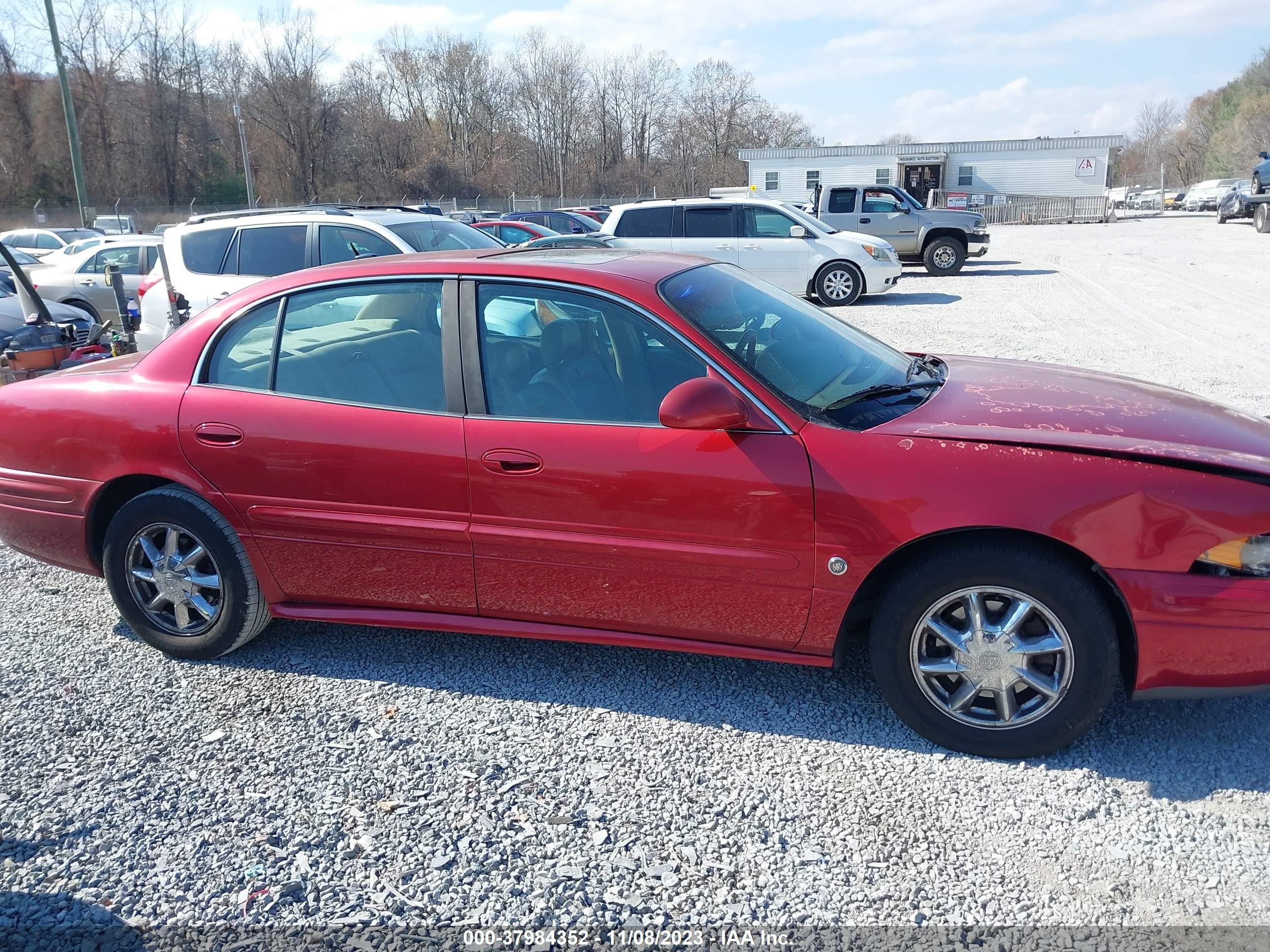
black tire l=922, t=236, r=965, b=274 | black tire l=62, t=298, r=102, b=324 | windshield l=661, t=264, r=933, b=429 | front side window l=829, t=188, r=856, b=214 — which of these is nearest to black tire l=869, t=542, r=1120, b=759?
windshield l=661, t=264, r=933, b=429

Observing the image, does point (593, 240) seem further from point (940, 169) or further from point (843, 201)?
point (940, 169)

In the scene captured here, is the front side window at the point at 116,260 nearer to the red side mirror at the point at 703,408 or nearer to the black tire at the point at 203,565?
the black tire at the point at 203,565

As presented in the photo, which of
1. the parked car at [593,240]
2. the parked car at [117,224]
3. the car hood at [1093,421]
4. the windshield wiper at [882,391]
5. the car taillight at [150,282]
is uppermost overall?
the parked car at [117,224]

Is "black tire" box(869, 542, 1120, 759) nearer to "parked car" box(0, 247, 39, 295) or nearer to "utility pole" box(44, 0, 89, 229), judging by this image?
"parked car" box(0, 247, 39, 295)

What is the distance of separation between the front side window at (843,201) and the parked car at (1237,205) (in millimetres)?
21587

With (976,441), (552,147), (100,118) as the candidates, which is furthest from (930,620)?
(552,147)

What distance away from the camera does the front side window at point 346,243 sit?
8.73m

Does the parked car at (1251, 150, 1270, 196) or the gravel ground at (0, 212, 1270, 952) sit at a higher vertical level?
the parked car at (1251, 150, 1270, 196)

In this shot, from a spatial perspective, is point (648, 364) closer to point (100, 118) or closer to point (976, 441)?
point (976, 441)

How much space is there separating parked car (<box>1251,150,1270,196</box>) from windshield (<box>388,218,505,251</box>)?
30.0 metres

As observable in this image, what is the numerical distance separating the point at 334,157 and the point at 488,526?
71.8 metres

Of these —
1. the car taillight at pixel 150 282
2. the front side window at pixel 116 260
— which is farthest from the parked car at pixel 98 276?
the car taillight at pixel 150 282

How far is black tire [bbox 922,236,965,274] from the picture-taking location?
19.8 meters

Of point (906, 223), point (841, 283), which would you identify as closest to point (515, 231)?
point (841, 283)
